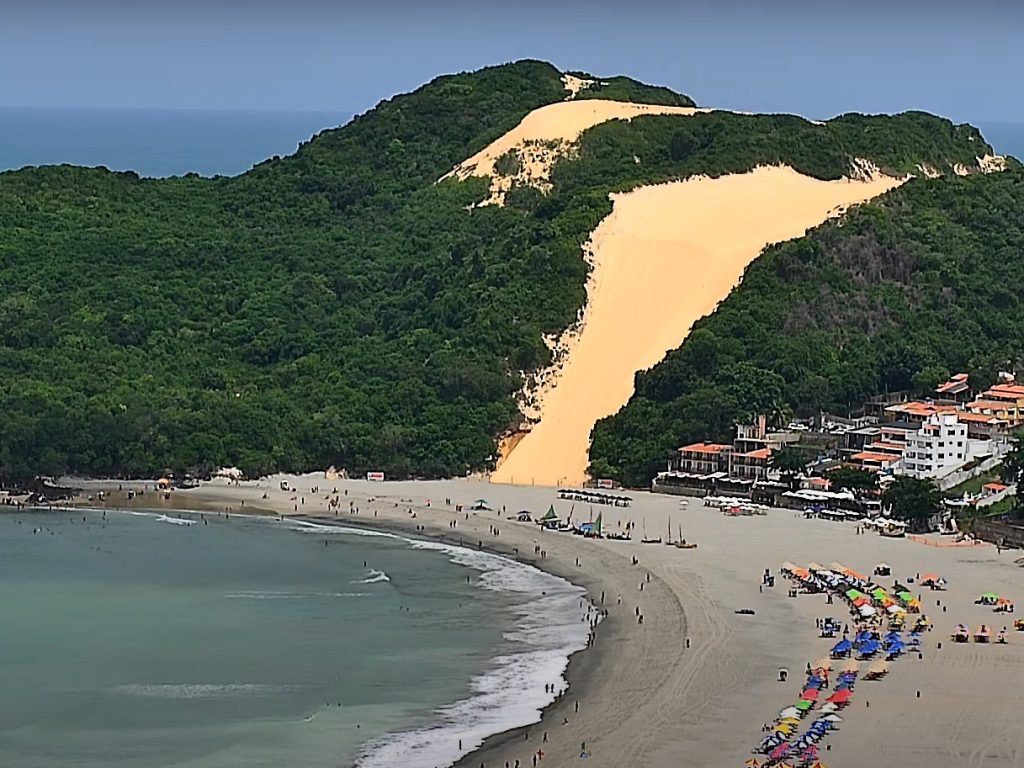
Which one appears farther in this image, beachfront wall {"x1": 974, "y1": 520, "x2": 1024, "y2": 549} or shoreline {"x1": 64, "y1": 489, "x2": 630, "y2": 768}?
beachfront wall {"x1": 974, "y1": 520, "x2": 1024, "y2": 549}

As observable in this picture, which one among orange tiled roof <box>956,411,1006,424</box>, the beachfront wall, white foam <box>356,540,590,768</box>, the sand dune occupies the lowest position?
white foam <box>356,540,590,768</box>

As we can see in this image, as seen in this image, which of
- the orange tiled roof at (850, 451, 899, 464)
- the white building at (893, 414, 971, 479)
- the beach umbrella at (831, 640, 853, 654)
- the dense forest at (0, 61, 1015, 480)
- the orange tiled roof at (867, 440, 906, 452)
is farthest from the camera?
the dense forest at (0, 61, 1015, 480)

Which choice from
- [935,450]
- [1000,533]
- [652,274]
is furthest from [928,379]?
[1000,533]

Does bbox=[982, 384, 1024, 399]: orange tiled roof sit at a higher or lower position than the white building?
higher

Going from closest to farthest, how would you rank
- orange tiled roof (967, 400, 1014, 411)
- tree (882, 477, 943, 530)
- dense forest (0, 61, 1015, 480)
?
1. tree (882, 477, 943, 530)
2. orange tiled roof (967, 400, 1014, 411)
3. dense forest (0, 61, 1015, 480)

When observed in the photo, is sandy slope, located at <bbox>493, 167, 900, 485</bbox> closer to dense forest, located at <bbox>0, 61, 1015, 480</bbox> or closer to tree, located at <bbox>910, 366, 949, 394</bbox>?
dense forest, located at <bbox>0, 61, 1015, 480</bbox>

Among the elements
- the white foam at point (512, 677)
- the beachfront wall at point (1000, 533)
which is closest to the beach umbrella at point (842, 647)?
the white foam at point (512, 677)

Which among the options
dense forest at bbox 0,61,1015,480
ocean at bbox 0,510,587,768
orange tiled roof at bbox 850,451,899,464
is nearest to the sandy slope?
dense forest at bbox 0,61,1015,480
